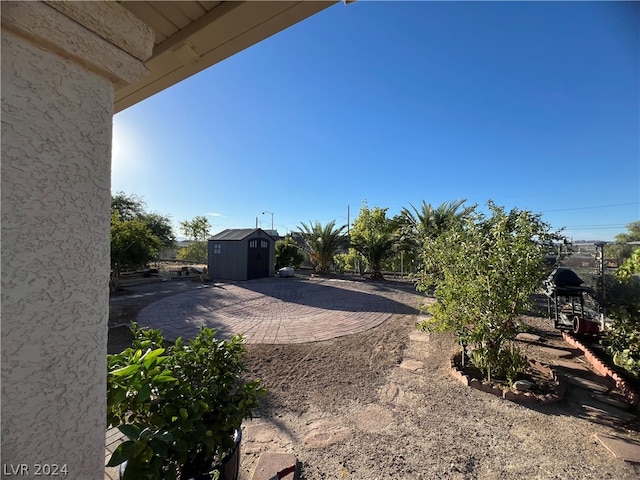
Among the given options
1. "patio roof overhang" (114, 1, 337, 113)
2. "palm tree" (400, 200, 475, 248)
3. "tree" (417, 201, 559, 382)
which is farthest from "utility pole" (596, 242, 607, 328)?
"patio roof overhang" (114, 1, 337, 113)

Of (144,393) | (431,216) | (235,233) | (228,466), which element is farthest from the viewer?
(235,233)

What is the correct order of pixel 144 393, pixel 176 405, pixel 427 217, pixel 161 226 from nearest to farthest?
pixel 144 393
pixel 176 405
pixel 427 217
pixel 161 226

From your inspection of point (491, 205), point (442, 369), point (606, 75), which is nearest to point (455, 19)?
point (491, 205)

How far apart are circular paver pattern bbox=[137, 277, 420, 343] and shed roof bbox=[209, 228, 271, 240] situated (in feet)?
9.22

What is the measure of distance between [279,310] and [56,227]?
6.75 metres

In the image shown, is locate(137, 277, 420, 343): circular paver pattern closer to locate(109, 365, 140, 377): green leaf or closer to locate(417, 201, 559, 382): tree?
locate(417, 201, 559, 382): tree

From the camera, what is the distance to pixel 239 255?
500 inches

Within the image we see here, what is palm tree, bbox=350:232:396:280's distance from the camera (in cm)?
1268

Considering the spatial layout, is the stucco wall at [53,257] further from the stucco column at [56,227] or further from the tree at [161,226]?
the tree at [161,226]

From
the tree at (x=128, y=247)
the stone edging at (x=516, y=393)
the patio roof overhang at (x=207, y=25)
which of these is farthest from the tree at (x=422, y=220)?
the tree at (x=128, y=247)

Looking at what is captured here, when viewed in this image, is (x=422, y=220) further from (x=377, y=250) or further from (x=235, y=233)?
(x=235, y=233)

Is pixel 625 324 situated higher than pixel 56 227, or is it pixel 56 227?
pixel 56 227

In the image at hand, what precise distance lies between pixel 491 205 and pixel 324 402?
15.1ft

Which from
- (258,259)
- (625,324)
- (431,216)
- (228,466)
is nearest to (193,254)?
(258,259)
